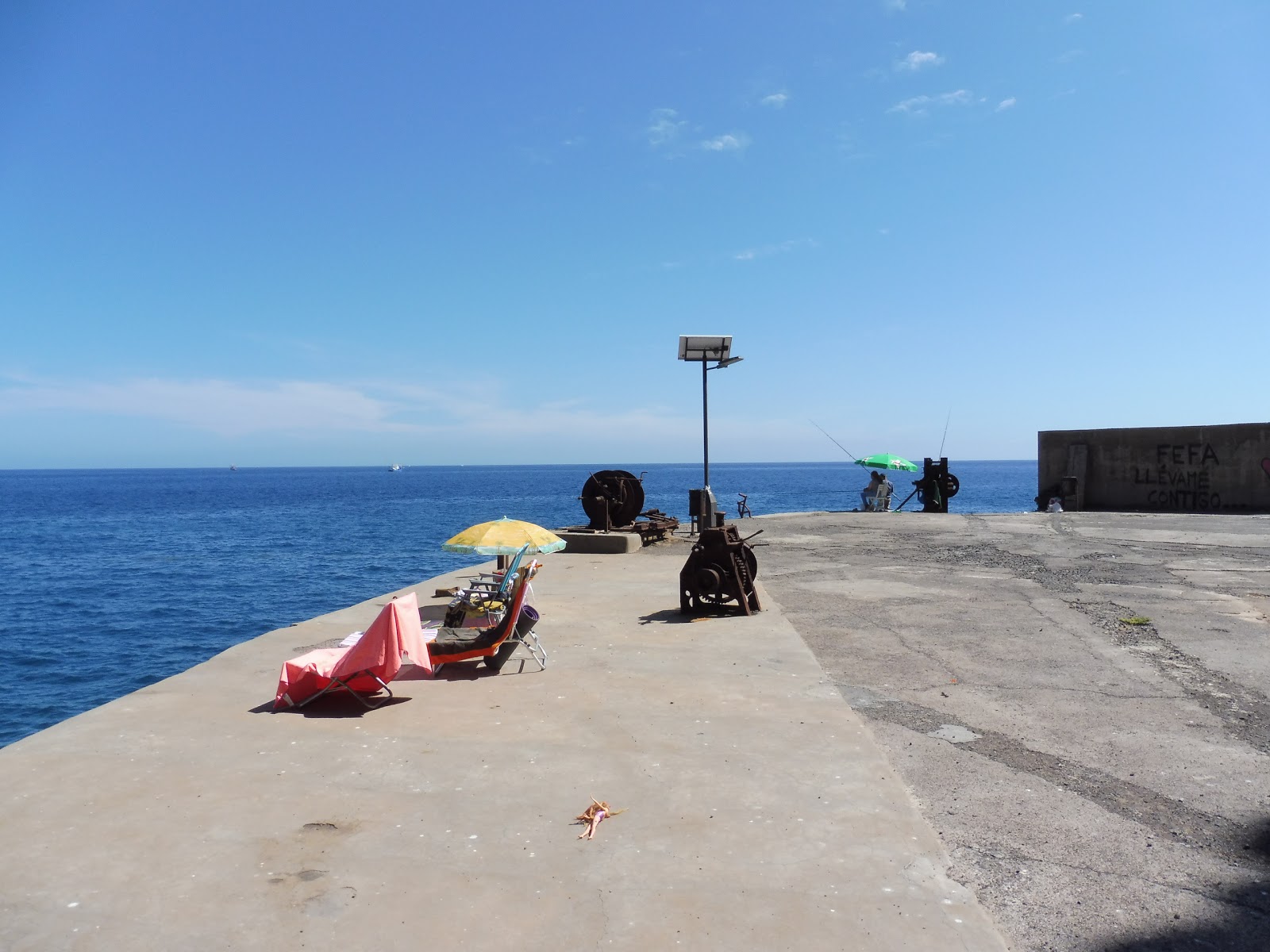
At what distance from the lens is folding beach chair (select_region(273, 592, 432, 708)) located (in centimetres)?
686

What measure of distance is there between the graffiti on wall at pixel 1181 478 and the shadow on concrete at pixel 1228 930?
27910 mm

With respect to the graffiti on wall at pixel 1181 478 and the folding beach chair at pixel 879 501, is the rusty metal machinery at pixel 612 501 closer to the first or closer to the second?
the folding beach chair at pixel 879 501

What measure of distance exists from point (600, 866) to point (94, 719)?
470 cm

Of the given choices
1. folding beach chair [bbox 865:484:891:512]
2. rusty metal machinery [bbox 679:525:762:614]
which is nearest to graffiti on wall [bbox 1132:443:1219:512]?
folding beach chair [bbox 865:484:891:512]

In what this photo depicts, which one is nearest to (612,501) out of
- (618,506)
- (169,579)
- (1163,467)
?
(618,506)

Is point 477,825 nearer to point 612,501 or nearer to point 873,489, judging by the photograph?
point 612,501

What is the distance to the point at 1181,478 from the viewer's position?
28.0m

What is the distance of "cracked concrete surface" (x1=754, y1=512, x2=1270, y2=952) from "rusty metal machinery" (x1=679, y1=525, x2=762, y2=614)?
770 millimetres

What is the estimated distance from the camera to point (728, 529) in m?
11.1

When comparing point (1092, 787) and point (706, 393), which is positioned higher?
point (706, 393)

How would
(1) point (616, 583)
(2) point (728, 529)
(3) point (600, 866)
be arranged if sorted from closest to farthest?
(3) point (600, 866) → (2) point (728, 529) → (1) point (616, 583)

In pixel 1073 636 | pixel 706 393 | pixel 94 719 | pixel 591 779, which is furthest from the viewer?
pixel 706 393

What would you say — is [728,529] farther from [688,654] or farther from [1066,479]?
[1066,479]

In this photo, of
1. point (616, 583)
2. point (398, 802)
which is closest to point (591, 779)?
point (398, 802)
